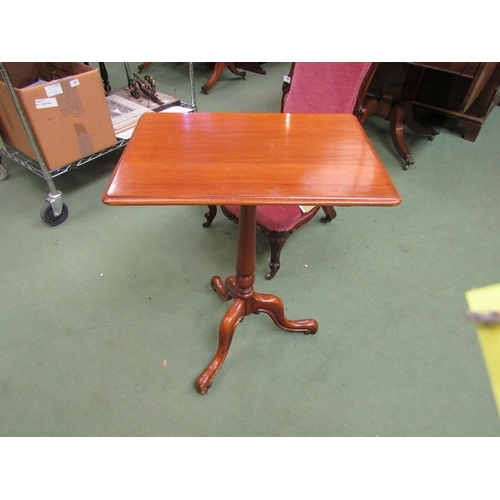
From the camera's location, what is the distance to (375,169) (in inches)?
31.9

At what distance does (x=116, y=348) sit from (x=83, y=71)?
141 cm

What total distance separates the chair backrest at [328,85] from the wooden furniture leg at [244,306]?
27.4 inches

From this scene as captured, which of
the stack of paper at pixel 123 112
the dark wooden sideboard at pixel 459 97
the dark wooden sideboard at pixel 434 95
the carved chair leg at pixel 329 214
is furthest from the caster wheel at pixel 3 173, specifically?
the dark wooden sideboard at pixel 459 97

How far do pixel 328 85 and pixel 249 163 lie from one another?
0.79 meters

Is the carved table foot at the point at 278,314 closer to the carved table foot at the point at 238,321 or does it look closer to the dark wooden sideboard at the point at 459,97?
the carved table foot at the point at 238,321

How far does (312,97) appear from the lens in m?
1.42

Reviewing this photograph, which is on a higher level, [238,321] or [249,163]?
[249,163]

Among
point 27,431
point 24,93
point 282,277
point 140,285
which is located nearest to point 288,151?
point 282,277

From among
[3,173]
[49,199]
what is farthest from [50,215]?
[3,173]

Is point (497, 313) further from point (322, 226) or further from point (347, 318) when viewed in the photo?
point (322, 226)

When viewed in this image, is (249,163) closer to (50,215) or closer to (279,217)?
(279,217)

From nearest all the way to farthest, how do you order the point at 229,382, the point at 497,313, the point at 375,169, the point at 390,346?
the point at 497,313 < the point at 375,169 < the point at 229,382 < the point at 390,346

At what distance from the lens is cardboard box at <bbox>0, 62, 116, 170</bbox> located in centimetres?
152

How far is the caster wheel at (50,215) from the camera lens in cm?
171
